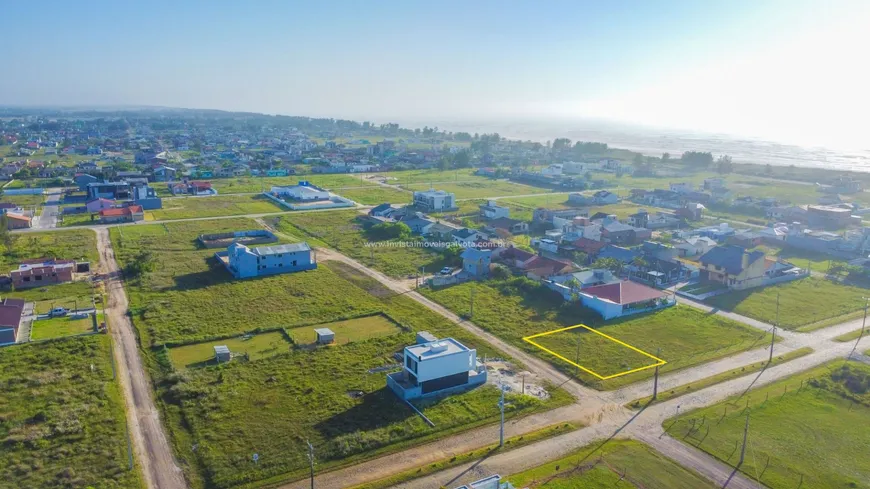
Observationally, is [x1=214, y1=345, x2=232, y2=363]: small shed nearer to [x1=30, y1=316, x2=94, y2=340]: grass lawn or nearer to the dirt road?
the dirt road

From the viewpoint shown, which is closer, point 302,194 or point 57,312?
point 57,312

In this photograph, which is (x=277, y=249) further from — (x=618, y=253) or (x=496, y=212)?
(x=496, y=212)

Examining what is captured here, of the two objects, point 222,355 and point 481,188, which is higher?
point 481,188

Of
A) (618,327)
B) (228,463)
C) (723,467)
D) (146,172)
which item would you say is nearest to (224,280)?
(228,463)

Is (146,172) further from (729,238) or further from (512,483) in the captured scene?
(512,483)

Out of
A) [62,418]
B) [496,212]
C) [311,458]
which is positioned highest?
[496,212]

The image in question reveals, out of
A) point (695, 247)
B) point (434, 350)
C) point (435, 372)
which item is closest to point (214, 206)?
point (434, 350)

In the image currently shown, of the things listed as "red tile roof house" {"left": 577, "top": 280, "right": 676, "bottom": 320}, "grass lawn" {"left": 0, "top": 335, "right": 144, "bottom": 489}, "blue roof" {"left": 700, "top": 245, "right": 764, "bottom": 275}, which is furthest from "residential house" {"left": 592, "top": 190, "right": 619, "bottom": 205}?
"grass lawn" {"left": 0, "top": 335, "right": 144, "bottom": 489}
